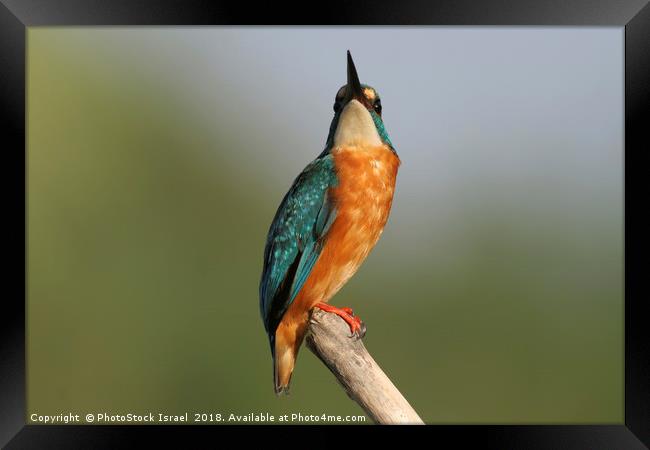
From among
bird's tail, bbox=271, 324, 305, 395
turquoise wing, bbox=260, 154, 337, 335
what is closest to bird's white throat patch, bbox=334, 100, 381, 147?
turquoise wing, bbox=260, 154, 337, 335

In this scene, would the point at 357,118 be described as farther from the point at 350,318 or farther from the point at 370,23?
the point at 350,318

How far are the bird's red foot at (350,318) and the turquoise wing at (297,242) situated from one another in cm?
17

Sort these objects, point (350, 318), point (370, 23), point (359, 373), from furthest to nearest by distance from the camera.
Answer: point (350, 318) → point (370, 23) → point (359, 373)

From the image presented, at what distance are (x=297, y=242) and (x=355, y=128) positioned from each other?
0.56m

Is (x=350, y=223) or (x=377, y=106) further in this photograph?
(x=377, y=106)

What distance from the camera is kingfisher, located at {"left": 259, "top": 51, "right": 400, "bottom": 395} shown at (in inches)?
104

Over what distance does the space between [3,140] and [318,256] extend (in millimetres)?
1408

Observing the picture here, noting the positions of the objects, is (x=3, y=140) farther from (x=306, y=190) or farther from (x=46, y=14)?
(x=306, y=190)

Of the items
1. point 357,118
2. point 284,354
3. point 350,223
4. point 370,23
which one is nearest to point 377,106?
point 357,118

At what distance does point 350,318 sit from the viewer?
2.68m

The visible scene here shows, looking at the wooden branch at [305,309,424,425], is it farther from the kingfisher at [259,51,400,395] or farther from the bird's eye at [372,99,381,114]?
the bird's eye at [372,99,381,114]

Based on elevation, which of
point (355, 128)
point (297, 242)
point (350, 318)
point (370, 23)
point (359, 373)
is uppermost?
point (370, 23)

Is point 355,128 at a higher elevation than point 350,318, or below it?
higher

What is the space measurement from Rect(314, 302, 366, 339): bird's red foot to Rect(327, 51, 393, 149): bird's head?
71 cm
